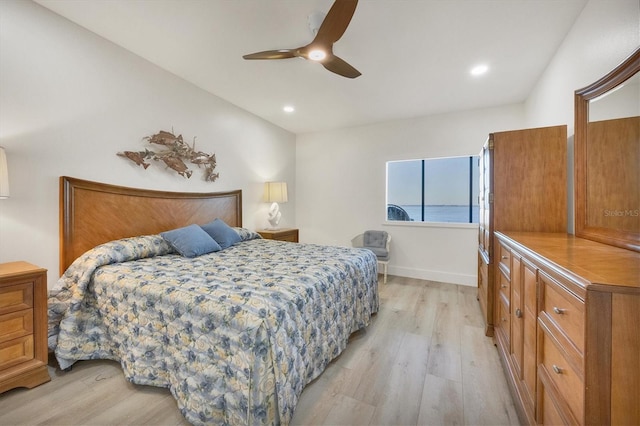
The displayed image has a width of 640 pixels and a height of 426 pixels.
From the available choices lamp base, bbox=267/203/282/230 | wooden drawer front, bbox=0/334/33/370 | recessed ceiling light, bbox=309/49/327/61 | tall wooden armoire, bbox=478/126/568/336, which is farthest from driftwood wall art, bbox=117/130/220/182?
tall wooden armoire, bbox=478/126/568/336

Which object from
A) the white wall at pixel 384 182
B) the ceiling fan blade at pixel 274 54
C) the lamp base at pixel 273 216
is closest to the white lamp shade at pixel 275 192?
the lamp base at pixel 273 216

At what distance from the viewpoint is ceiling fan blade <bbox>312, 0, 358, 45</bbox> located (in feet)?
5.21

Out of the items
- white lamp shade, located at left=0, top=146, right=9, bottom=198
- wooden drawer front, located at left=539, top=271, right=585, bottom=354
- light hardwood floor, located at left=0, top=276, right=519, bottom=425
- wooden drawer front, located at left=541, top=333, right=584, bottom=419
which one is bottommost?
A: light hardwood floor, located at left=0, top=276, right=519, bottom=425

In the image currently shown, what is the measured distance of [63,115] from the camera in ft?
7.25

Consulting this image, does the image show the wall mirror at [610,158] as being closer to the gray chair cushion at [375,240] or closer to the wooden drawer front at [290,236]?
the gray chair cushion at [375,240]

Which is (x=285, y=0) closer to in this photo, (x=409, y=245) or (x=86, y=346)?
(x=86, y=346)

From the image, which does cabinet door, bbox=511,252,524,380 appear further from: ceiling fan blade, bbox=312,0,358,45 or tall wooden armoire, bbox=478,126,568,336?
ceiling fan blade, bbox=312,0,358,45

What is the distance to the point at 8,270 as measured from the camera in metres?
1.70

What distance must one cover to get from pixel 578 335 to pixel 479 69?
9.37 feet

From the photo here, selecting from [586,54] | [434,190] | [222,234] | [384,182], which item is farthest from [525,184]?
[222,234]

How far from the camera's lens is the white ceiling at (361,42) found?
1964mm

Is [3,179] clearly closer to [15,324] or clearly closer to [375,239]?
[15,324]

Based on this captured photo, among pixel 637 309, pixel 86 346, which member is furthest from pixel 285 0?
pixel 86 346

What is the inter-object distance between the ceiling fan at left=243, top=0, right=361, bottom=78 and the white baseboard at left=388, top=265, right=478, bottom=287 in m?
3.19
